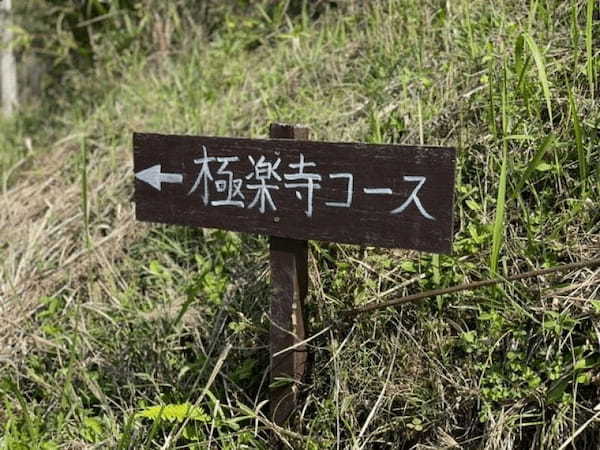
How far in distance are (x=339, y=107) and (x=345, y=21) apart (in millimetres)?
831

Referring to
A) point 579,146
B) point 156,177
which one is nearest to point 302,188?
point 156,177

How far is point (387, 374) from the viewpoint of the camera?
7.42 ft

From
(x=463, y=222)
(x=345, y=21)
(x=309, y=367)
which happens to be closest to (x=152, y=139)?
(x=309, y=367)

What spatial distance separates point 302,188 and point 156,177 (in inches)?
21.0

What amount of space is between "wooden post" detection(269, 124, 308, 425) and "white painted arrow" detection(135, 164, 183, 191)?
35cm

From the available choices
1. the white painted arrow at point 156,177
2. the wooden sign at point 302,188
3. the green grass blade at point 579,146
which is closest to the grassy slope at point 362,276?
the green grass blade at point 579,146

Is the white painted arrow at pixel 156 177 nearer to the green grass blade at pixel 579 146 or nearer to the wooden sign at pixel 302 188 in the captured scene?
the wooden sign at pixel 302 188

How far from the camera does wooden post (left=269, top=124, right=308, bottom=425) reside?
87.0 inches

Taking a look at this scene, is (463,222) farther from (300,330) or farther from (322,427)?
(322,427)

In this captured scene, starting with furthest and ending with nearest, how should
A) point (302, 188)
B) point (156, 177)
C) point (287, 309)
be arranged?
point (156, 177)
point (287, 309)
point (302, 188)

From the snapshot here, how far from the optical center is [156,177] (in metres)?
2.35

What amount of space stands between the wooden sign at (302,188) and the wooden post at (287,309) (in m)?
0.07

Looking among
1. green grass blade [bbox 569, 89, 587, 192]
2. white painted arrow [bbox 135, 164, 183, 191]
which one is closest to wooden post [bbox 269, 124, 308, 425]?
white painted arrow [bbox 135, 164, 183, 191]

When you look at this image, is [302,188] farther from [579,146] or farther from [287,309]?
[579,146]
